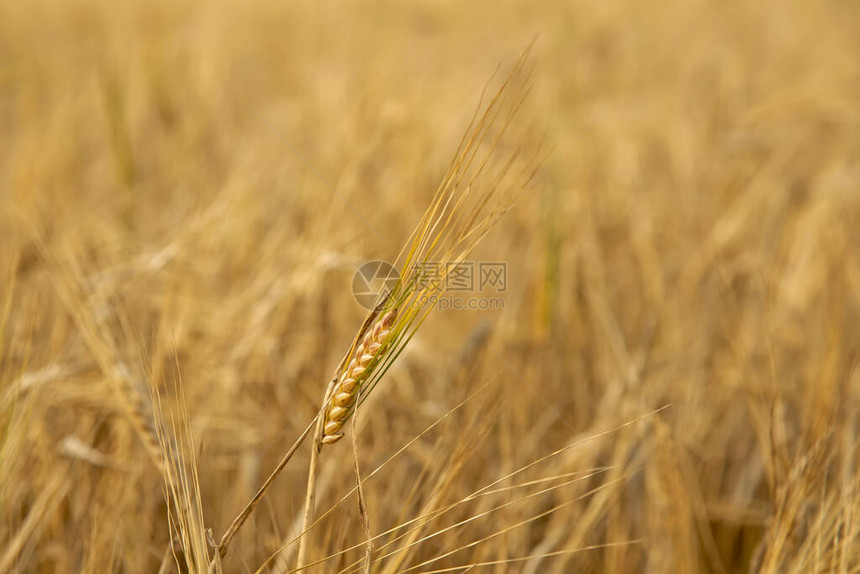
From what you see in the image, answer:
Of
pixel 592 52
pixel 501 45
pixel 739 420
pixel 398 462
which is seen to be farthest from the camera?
pixel 501 45

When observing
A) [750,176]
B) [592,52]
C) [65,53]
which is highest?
[65,53]

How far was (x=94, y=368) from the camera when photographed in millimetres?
919

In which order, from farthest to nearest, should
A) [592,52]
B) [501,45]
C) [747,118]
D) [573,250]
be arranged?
1. [501,45]
2. [592,52]
3. [747,118]
4. [573,250]

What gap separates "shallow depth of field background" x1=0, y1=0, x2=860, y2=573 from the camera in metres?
0.68

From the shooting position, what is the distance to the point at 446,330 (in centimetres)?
119

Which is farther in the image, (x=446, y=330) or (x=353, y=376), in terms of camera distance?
(x=446, y=330)

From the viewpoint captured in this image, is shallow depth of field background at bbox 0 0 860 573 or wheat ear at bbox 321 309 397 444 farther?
shallow depth of field background at bbox 0 0 860 573

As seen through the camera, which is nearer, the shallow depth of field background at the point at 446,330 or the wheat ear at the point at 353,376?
the wheat ear at the point at 353,376

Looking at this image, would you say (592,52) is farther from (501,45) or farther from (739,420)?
(739,420)

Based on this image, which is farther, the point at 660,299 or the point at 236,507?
the point at 660,299

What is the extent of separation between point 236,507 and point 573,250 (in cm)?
81

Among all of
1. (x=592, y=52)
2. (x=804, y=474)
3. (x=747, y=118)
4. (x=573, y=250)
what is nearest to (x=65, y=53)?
(x=592, y=52)

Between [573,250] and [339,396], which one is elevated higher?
[573,250]

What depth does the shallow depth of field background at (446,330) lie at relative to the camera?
0.68m
